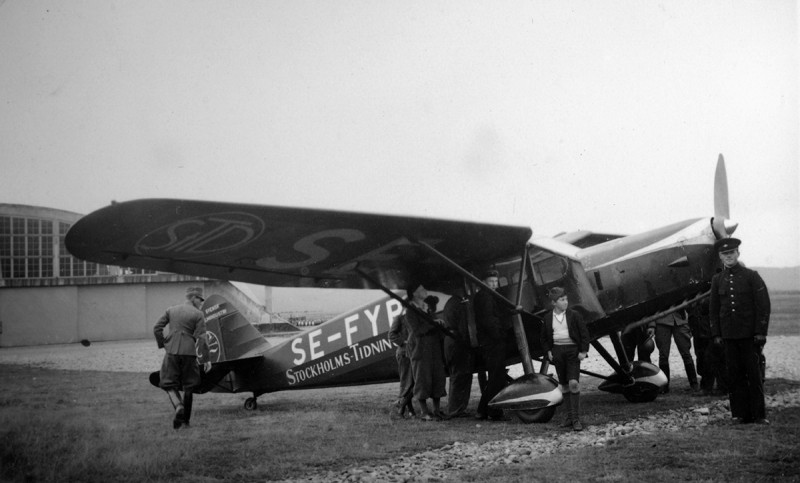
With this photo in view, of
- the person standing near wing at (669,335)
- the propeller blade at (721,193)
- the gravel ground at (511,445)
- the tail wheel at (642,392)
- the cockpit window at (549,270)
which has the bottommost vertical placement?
the tail wheel at (642,392)

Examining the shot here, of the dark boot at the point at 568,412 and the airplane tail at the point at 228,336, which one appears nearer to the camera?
the dark boot at the point at 568,412

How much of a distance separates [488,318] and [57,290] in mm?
10299

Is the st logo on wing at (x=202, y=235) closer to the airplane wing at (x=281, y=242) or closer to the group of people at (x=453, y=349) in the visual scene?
the airplane wing at (x=281, y=242)

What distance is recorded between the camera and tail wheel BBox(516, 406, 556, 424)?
680cm

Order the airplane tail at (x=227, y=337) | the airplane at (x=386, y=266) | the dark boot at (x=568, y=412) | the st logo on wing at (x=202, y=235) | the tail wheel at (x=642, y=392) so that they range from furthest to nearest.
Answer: the airplane tail at (x=227, y=337), the tail wheel at (x=642, y=392), the dark boot at (x=568, y=412), the airplane at (x=386, y=266), the st logo on wing at (x=202, y=235)

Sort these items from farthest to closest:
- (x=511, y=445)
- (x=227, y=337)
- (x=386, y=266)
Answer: (x=227, y=337) → (x=386, y=266) → (x=511, y=445)

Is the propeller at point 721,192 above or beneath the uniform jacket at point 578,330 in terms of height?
above

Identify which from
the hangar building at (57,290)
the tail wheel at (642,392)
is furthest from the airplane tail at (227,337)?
the tail wheel at (642,392)

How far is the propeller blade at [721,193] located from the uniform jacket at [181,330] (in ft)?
22.3

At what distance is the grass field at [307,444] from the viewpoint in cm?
452

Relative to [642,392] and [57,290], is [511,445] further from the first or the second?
[57,290]

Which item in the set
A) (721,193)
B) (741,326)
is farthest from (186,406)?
(721,193)

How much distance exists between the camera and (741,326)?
602cm

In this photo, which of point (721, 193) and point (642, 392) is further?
point (642, 392)
